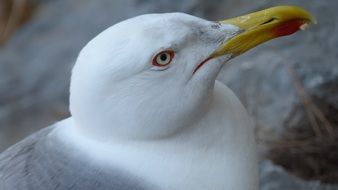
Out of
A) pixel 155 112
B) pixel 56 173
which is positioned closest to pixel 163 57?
pixel 155 112

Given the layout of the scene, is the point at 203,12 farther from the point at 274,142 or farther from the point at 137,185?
the point at 137,185

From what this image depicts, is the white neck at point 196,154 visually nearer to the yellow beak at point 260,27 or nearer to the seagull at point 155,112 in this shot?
the seagull at point 155,112

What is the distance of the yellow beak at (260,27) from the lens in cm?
192

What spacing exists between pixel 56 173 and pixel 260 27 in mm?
585

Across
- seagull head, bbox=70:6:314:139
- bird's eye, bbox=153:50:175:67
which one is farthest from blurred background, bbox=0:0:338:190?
bird's eye, bbox=153:50:175:67

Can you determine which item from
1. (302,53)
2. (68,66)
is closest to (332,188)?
(302,53)

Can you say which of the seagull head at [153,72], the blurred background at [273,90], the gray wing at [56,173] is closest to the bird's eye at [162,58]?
the seagull head at [153,72]

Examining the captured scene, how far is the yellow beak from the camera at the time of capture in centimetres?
192

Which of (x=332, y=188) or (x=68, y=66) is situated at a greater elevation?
(x=68, y=66)

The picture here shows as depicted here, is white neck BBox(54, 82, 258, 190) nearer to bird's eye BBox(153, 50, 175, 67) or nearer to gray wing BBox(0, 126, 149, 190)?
gray wing BBox(0, 126, 149, 190)

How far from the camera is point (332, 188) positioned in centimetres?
289

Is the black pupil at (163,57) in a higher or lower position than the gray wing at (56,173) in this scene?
higher

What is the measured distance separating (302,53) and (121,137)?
136cm

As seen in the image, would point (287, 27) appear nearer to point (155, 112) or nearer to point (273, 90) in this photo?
point (155, 112)
